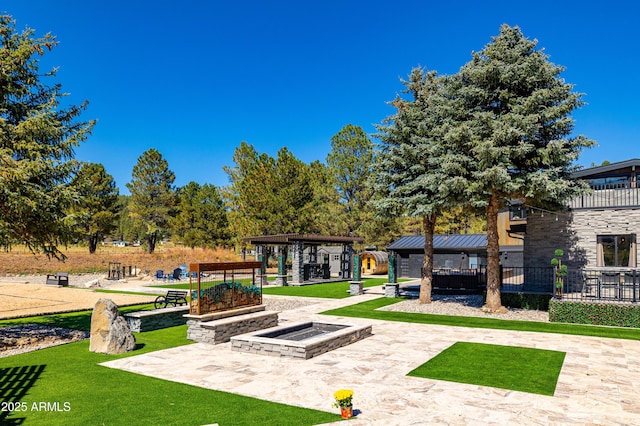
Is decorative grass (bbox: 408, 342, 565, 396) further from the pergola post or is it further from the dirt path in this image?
the pergola post

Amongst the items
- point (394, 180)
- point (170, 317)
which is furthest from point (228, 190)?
point (170, 317)

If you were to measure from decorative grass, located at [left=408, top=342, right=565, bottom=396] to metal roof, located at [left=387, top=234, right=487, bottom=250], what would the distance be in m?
22.7

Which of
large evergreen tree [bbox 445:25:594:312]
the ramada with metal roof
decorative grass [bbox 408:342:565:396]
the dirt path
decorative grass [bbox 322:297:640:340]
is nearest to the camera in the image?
decorative grass [bbox 408:342:565:396]

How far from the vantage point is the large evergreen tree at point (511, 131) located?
15664 mm

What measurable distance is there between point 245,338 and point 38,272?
35967 millimetres

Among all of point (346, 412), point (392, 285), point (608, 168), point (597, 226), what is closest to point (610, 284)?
point (597, 226)

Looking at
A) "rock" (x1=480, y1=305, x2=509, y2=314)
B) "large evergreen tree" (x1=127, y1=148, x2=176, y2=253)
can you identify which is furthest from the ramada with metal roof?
"large evergreen tree" (x1=127, y1=148, x2=176, y2=253)

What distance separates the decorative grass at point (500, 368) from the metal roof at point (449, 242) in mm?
22712

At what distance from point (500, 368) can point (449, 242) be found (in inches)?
1049

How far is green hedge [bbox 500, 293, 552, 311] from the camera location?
17.8m

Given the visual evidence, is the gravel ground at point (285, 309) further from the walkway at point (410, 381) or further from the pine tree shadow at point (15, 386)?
the walkway at point (410, 381)

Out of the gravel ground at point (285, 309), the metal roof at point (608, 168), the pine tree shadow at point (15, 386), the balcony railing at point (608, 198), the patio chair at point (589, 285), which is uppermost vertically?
the metal roof at point (608, 168)

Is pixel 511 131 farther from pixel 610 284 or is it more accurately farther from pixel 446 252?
pixel 446 252

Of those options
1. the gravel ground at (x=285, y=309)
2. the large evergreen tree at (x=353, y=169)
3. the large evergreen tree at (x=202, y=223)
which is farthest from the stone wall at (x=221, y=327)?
the large evergreen tree at (x=202, y=223)
